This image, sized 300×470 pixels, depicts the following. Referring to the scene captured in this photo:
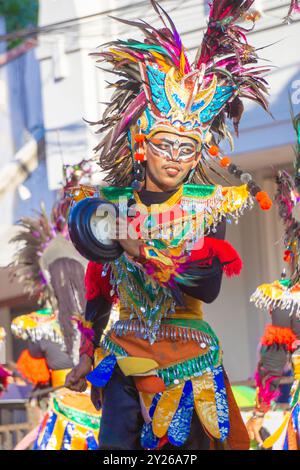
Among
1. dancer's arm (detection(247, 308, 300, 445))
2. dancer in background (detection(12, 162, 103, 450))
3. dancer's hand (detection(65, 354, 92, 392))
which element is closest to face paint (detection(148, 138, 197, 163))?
dancer's hand (detection(65, 354, 92, 392))

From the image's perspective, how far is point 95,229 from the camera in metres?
3.72

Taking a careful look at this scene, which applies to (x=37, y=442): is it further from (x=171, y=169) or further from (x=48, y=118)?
(x=48, y=118)

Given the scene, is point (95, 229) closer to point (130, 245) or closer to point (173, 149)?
point (130, 245)

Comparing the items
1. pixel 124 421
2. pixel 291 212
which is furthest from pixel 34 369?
pixel 124 421

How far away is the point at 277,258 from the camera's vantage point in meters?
9.27

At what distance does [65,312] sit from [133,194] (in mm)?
2209

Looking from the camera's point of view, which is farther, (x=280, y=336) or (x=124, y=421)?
(x=280, y=336)

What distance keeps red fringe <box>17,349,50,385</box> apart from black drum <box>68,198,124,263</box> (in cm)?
290

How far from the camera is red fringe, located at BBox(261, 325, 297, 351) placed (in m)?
5.41

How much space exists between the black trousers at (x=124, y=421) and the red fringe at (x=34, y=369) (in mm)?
2489

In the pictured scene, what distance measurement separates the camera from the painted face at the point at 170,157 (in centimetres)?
407

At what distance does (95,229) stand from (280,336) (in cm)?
202
